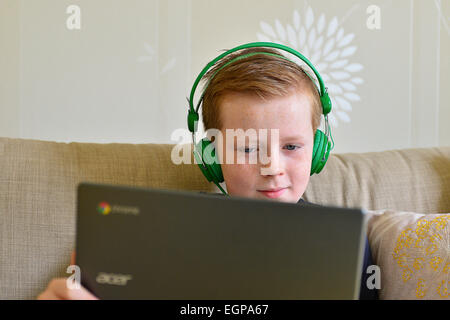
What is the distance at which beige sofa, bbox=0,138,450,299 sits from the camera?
1.06 meters

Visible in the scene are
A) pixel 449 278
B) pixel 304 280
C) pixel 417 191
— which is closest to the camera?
pixel 304 280

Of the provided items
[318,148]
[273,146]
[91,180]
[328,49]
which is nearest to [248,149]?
[273,146]

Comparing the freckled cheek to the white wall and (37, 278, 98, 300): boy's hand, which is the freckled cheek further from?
the white wall

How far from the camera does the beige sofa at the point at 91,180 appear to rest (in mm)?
1060

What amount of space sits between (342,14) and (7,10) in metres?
1.14

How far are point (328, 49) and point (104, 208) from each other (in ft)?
4.59

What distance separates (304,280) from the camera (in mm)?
528

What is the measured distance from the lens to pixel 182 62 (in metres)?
1.69

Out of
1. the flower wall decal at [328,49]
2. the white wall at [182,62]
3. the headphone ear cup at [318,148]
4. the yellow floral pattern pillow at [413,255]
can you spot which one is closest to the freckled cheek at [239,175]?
the headphone ear cup at [318,148]

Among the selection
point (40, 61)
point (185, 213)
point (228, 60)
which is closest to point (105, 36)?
point (40, 61)

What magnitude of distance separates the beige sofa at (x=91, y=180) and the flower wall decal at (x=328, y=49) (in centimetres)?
42

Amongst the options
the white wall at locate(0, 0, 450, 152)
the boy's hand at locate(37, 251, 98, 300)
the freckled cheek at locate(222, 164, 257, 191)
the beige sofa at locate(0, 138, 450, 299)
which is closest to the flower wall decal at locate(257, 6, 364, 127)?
the white wall at locate(0, 0, 450, 152)

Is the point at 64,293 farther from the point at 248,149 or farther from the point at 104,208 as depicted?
the point at 248,149
